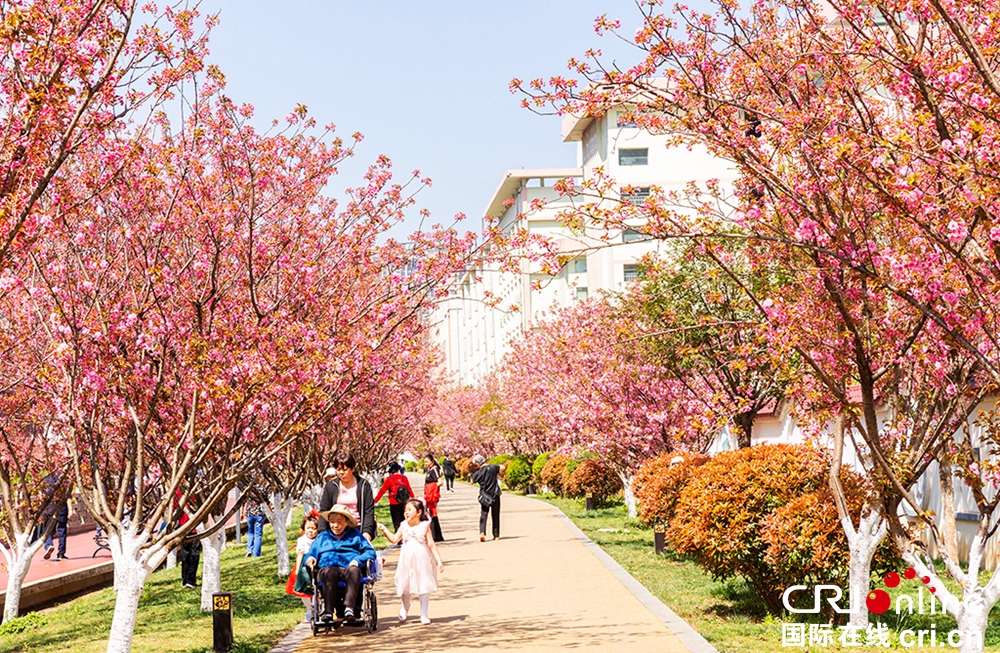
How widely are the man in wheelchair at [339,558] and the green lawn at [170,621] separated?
76 centimetres

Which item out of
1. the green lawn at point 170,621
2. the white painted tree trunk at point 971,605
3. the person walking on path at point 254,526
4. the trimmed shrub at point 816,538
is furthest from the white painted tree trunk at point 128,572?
the person walking on path at point 254,526

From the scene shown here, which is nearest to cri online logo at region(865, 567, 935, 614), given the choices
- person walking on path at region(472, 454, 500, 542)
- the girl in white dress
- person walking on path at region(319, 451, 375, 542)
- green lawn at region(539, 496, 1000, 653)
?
green lawn at region(539, 496, 1000, 653)

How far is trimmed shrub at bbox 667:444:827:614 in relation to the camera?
11211 mm

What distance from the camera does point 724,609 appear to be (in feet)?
41.0

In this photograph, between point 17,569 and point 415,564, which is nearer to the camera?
point 415,564

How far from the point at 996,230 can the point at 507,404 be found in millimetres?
46589

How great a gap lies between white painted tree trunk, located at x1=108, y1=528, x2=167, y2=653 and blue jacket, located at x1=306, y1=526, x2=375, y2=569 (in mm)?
2139

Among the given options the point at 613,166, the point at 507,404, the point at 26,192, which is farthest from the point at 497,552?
the point at 613,166

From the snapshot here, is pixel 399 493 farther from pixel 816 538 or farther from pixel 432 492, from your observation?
pixel 816 538

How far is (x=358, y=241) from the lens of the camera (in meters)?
13.1

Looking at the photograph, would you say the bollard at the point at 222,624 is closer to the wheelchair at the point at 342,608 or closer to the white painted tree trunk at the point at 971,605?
the wheelchair at the point at 342,608

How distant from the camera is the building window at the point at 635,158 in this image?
194ft

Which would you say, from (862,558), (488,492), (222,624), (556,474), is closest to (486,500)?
(488,492)

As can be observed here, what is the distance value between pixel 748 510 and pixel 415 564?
3.58 metres
